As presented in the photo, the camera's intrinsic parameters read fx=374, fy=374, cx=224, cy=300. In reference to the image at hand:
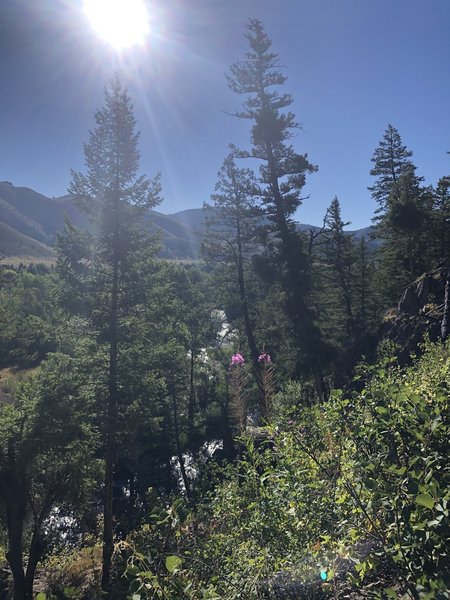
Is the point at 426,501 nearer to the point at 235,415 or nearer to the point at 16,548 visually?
the point at 235,415

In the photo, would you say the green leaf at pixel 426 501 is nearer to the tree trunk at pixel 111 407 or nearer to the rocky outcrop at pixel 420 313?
the tree trunk at pixel 111 407

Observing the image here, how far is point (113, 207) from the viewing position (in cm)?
1211

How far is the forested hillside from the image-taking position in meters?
2.17

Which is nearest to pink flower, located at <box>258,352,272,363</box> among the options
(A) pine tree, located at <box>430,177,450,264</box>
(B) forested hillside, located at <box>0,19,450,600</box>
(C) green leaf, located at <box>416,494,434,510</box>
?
(B) forested hillside, located at <box>0,19,450,600</box>

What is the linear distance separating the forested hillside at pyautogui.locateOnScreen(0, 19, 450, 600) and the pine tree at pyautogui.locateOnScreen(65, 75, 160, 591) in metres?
0.06

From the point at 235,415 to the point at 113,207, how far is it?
25.2 feet

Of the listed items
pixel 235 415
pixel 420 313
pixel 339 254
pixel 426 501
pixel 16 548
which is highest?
pixel 339 254

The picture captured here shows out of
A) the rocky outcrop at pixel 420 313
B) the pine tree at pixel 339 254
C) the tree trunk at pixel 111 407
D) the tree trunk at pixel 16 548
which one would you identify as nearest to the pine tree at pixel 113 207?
the tree trunk at pixel 111 407

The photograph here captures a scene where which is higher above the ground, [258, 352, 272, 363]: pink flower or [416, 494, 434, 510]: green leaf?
[416, 494, 434, 510]: green leaf

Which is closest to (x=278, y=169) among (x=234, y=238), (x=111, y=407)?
(x=234, y=238)

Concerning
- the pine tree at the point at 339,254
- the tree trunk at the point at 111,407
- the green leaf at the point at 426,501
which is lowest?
the tree trunk at the point at 111,407

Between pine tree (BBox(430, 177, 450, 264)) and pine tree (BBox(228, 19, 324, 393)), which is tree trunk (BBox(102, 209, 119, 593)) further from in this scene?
pine tree (BBox(430, 177, 450, 264))

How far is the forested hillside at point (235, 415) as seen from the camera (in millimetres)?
2168

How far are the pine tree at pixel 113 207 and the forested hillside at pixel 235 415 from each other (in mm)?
58
